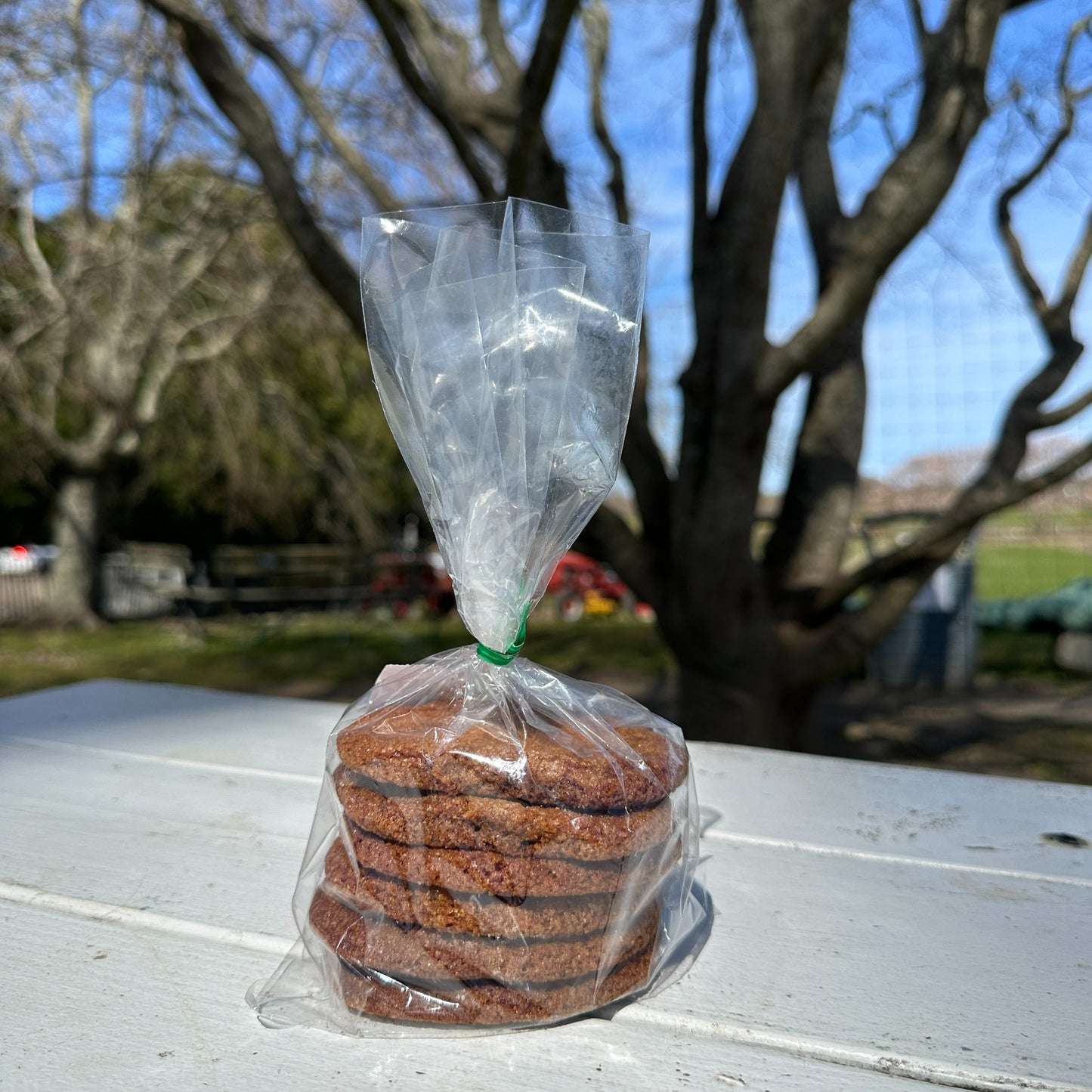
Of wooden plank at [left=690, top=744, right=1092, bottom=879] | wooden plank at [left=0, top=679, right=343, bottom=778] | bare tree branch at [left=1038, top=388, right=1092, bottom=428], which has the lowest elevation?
wooden plank at [left=0, top=679, right=343, bottom=778]

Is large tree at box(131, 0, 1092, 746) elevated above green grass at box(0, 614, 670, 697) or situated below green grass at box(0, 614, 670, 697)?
above

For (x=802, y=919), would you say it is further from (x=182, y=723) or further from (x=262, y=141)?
(x=262, y=141)

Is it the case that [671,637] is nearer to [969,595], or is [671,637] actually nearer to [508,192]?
[508,192]

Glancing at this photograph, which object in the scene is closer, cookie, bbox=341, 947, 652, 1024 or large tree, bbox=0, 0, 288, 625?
cookie, bbox=341, 947, 652, 1024

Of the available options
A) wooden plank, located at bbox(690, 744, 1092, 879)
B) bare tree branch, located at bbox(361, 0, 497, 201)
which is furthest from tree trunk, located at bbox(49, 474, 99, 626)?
wooden plank, located at bbox(690, 744, 1092, 879)

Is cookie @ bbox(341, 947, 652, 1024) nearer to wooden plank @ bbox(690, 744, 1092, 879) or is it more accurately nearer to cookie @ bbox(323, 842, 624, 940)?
cookie @ bbox(323, 842, 624, 940)

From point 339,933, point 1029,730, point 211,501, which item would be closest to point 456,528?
point 339,933

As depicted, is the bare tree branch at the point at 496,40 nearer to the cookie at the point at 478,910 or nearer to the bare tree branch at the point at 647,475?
the bare tree branch at the point at 647,475

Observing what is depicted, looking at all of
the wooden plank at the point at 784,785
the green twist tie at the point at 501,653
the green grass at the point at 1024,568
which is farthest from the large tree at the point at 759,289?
the green grass at the point at 1024,568
